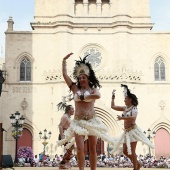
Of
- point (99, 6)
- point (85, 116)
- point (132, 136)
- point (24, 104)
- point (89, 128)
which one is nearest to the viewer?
point (89, 128)

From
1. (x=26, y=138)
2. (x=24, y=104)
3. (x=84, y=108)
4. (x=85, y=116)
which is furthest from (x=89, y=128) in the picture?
(x=26, y=138)

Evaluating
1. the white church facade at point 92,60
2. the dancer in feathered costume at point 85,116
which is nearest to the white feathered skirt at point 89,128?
the dancer in feathered costume at point 85,116

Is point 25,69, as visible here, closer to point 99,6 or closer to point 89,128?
point 99,6

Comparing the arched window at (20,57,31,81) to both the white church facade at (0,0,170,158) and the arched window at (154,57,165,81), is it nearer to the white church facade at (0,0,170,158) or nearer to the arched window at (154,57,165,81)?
the white church facade at (0,0,170,158)

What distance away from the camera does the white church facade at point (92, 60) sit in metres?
35.9

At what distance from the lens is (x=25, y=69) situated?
127ft

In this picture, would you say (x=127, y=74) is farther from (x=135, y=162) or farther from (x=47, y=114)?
(x=135, y=162)

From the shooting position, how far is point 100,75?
3572cm

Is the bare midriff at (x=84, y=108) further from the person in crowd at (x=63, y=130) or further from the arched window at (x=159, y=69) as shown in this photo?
the arched window at (x=159, y=69)

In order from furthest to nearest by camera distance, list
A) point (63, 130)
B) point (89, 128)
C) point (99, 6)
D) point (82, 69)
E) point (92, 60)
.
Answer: point (99, 6), point (92, 60), point (63, 130), point (82, 69), point (89, 128)

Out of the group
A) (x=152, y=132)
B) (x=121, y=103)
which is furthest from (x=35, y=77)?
(x=152, y=132)

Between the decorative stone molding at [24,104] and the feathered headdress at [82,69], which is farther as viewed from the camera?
the decorative stone molding at [24,104]

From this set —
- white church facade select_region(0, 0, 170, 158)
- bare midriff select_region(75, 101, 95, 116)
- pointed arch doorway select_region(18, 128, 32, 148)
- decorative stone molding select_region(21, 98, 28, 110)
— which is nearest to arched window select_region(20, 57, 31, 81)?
white church facade select_region(0, 0, 170, 158)

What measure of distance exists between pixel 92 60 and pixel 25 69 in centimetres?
684
